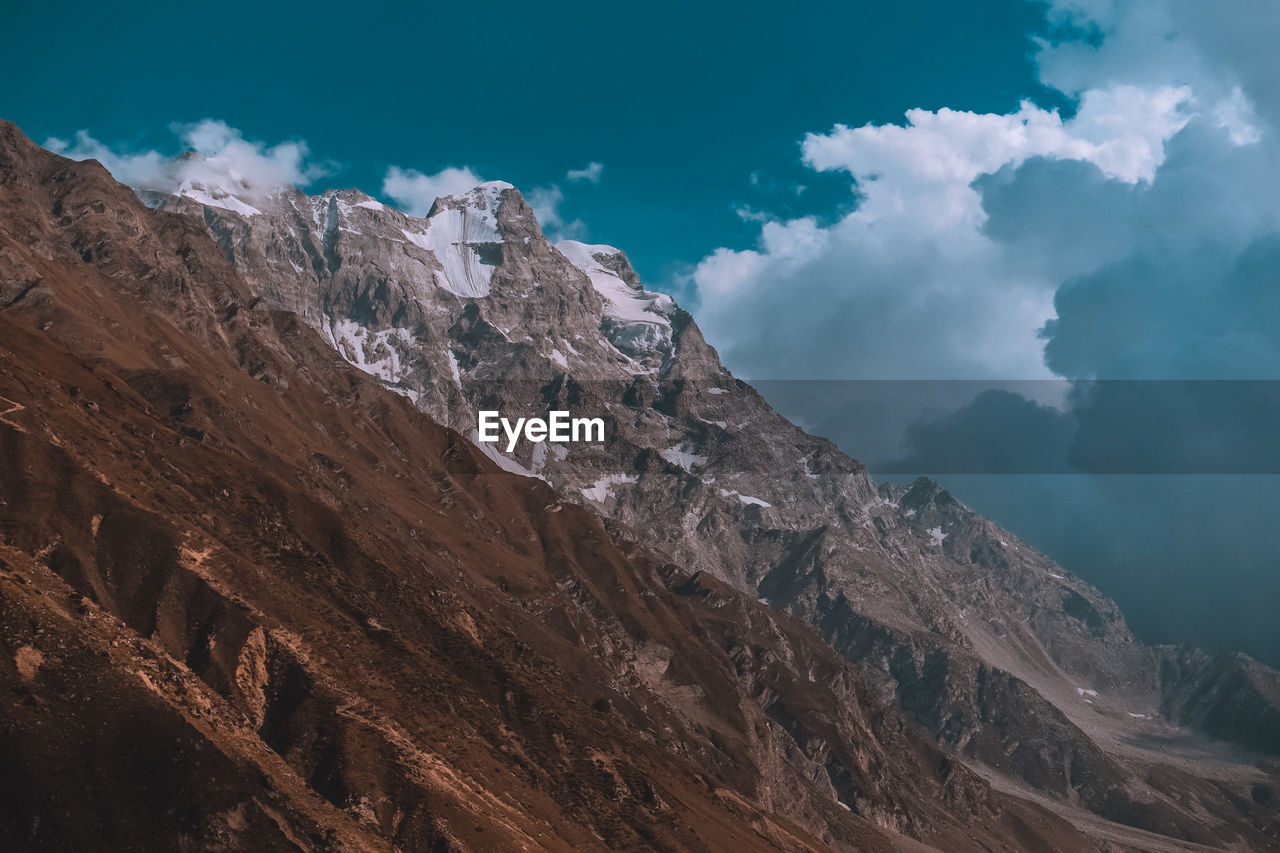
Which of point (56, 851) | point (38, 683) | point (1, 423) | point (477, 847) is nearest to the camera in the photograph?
point (56, 851)

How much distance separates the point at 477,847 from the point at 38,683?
49.2 m

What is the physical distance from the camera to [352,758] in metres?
112

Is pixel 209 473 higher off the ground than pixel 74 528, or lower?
higher

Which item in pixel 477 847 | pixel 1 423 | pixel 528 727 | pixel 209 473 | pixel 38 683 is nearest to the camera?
pixel 38 683

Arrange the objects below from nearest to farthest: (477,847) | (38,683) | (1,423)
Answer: (38,683) → (477,847) → (1,423)

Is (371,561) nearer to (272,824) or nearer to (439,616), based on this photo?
(439,616)

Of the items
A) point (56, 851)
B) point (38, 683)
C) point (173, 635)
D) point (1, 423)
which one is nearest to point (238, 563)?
point (173, 635)

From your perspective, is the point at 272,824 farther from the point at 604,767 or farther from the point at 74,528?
the point at 604,767

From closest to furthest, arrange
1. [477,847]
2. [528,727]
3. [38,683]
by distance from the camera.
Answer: [38,683] < [477,847] < [528,727]

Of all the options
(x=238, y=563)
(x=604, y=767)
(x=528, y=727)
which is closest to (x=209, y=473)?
(x=238, y=563)

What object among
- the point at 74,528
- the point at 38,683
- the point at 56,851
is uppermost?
the point at 74,528

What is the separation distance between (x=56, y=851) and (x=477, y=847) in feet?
149

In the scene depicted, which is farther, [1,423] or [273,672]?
[1,423]

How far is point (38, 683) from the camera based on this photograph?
3462 inches
